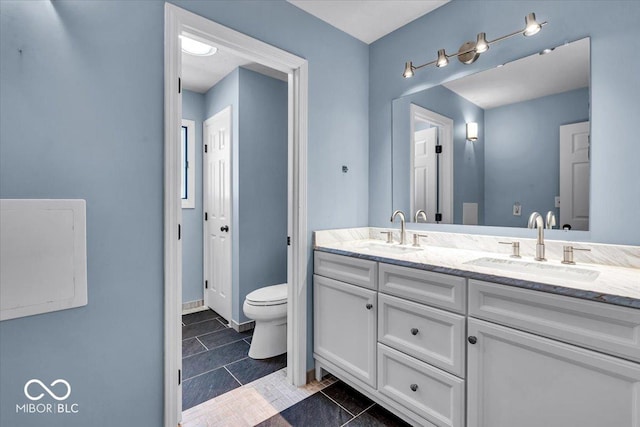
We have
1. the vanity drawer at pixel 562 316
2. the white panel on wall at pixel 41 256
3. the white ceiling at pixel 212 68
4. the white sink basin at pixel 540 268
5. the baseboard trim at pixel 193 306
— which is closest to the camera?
the vanity drawer at pixel 562 316

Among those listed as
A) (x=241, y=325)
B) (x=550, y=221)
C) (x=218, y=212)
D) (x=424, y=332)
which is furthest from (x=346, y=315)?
(x=218, y=212)

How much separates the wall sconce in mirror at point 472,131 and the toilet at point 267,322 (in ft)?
5.69

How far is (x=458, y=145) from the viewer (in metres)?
2.01

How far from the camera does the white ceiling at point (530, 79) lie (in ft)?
5.01

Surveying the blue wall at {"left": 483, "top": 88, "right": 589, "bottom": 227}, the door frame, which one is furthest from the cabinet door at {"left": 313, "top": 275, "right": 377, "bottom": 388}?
the blue wall at {"left": 483, "top": 88, "right": 589, "bottom": 227}

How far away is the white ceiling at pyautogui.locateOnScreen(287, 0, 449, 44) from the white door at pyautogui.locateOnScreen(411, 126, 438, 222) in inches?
30.8

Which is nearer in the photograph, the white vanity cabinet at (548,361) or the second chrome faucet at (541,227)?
the white vanity cabinet at (548,361)

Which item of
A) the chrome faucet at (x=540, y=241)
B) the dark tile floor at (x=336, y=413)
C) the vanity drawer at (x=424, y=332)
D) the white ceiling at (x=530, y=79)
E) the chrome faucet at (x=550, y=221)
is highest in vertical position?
the white ceiling at (x=530, y=79)

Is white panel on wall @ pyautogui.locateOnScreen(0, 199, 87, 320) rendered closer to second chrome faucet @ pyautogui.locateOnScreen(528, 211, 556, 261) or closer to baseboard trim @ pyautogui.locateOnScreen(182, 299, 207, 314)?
second chrome faucet @ pyautogui.locateOnScreen(528, 211, 556, 261)

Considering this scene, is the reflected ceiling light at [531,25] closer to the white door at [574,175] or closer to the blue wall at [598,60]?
the blue wall at [598,60]

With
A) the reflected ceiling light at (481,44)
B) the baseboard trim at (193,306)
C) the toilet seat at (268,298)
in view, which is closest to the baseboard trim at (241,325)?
the toilet seat at (268,298)

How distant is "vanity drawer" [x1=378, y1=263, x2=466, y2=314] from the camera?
52.9 inches

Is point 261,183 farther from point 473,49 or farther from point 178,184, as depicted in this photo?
point 473,49

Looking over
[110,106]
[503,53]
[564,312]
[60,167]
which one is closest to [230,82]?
[110,106]
